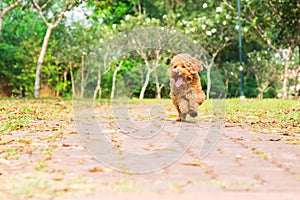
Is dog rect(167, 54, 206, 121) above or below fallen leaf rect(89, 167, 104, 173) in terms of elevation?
above

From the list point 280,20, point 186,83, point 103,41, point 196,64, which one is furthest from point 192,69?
point 103,41

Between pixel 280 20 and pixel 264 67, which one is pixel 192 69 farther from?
pixel 264 67

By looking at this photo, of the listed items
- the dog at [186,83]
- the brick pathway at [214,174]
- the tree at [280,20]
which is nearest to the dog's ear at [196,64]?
the dog at [186,83]

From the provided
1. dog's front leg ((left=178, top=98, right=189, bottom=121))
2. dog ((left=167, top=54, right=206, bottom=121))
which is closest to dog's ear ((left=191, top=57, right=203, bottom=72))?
dog ((left=167, top=54, right=206, bottom=121))

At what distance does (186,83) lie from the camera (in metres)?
7.21

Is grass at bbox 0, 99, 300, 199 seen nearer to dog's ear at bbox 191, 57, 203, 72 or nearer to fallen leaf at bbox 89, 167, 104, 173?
fallen leaf at bbox 89, 167, 104, 173

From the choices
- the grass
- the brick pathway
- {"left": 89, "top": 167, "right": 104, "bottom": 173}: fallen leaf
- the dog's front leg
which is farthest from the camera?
the dog's front leg

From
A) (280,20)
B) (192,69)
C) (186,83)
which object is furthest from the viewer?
(280,20)

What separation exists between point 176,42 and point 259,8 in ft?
12.1

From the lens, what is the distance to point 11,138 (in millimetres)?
5785

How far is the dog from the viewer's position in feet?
22.5

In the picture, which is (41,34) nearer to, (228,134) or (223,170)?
(228,134)

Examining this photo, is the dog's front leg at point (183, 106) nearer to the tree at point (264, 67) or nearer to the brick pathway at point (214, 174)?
the brick pathway at point (214, 174)

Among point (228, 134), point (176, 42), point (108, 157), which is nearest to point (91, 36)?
point (176, 42)
